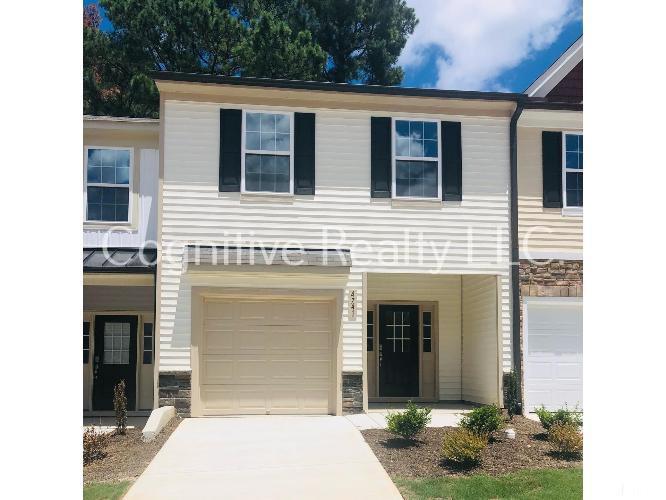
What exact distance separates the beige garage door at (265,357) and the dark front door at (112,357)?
3.04 metres

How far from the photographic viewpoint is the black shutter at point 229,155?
12.5m

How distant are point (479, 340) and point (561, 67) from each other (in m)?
5.67

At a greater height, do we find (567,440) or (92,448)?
(567,440)

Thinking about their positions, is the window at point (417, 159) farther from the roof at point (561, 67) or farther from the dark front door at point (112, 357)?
the dark front door at point (112, 357)

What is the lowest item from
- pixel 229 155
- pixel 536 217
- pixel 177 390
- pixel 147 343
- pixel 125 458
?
pixel 125 458

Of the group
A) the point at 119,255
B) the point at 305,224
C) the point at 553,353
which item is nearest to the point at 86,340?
the point at 119,255

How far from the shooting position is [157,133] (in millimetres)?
13391

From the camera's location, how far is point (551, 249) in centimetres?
1324

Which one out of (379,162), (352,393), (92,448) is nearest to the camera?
(92,448)

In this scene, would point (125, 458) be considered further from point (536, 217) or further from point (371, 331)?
point (536, 217)

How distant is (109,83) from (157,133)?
392 inches

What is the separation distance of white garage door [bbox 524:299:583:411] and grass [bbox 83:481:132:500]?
756 centimetres

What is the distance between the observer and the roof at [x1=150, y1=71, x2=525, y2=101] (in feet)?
40.5
